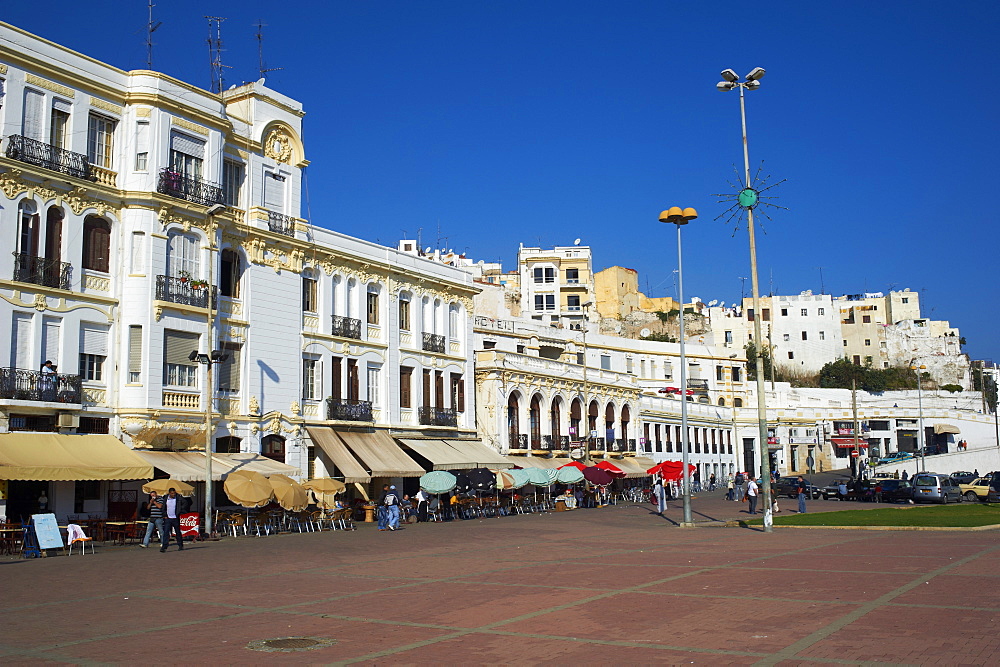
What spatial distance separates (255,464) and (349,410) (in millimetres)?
6796

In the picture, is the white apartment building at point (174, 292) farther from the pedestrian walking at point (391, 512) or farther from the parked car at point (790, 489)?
the parked car at point (790, 489)

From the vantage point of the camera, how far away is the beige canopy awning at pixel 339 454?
123ft

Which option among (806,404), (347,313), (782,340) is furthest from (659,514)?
(782,340)

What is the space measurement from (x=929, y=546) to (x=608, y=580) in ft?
32.0

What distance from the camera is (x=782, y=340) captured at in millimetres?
135375

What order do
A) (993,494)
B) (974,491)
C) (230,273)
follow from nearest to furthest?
(230,273) < (993,494) < (974,491)

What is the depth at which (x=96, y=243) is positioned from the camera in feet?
104

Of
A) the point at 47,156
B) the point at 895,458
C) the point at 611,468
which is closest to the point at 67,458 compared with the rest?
the point at 47,156

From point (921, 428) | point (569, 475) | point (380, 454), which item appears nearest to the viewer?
point (380, 454)

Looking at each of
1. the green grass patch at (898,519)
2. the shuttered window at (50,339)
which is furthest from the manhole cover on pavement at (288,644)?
the green grass patch at (898,519)

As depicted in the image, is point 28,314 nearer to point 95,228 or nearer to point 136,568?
point 95,228

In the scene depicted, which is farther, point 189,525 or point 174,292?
point 174,292

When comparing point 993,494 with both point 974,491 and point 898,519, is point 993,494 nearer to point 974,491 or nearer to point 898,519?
point 974,491

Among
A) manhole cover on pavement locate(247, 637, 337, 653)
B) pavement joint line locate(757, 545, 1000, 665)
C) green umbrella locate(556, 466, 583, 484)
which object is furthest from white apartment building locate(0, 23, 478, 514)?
pavement joint line locate(757, 545, 1000, 665)
